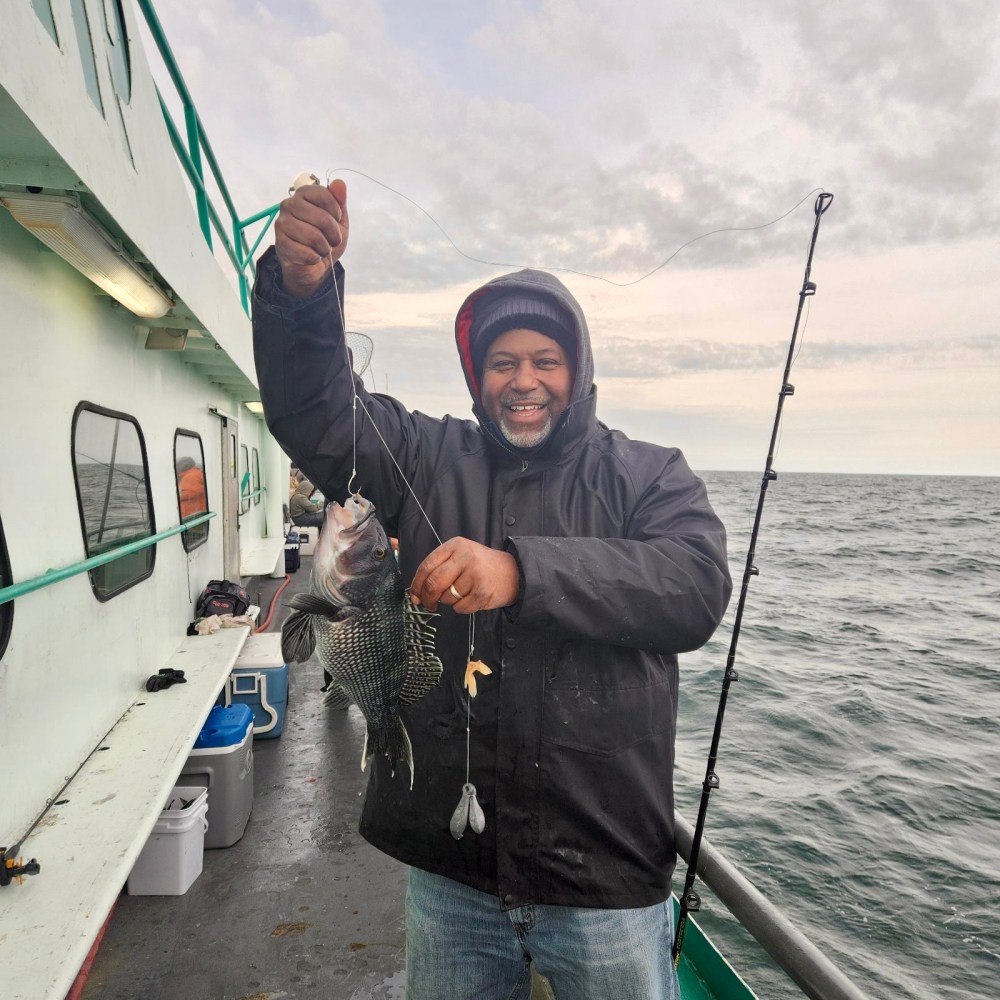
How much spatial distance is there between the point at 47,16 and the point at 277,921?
15.4 ft

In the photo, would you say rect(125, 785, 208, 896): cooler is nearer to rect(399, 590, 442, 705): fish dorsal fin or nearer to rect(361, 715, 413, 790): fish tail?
rect(361, 715, 413, 790): fish tail

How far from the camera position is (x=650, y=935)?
2.25 m

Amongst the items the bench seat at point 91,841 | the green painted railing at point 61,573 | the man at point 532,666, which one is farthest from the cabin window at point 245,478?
the man at point 532,666

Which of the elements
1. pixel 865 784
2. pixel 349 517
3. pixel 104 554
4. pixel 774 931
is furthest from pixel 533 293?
pixel 865 784

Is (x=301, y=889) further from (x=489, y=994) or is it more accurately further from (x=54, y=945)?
(x=489, y=994)

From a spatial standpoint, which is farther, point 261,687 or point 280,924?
point 261,687

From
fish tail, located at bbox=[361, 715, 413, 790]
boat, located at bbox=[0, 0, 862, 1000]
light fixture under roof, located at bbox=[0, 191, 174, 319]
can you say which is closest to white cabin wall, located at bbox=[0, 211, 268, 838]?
boat, located at bbox=[0, 0, 862, 1000]

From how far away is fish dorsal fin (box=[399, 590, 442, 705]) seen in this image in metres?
2.18

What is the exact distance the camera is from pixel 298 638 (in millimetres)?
2260

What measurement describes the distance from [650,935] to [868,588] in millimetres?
25494

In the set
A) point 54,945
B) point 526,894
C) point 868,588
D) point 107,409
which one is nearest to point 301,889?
point 54,945

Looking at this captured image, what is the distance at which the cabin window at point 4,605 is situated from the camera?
294 cm

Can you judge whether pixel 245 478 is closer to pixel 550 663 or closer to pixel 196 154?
pixel 196 154

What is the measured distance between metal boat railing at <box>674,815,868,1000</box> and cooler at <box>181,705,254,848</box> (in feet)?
11.4
